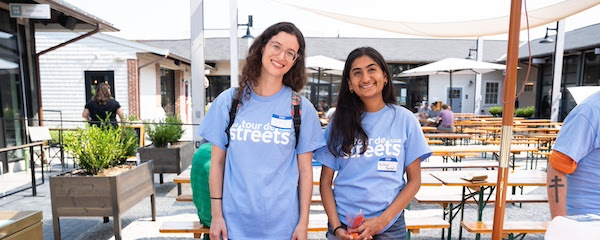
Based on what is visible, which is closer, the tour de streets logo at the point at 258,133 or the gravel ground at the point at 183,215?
the tour de streets logo at the point at 258,133

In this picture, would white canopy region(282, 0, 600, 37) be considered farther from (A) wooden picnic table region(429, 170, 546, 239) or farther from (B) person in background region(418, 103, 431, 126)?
(B) person in background region(418, 103, 431, 126)

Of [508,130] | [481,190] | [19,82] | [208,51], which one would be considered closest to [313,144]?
[508,130]

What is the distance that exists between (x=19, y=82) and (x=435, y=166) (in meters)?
8.01

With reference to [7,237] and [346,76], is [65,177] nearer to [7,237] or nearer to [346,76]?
[7,237]

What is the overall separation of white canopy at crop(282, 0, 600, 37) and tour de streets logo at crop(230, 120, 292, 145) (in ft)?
8.83

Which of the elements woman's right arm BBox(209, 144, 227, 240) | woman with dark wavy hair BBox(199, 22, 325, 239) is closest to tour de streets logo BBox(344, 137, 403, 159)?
woman with dark wavy hair BBox(199, 22, 325, 239)

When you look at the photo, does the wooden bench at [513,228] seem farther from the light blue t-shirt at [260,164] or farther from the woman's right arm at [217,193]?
the woman's right arm at [217,193]

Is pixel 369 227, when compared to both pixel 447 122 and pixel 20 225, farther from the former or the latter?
pixel 447 122

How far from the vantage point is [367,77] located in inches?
70.4

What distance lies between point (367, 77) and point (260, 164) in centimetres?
70

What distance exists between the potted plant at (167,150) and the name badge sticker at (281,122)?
163 inches

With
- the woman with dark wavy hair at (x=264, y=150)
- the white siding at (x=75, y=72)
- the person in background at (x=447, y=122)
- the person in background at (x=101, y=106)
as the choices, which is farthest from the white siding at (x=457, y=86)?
the woman with dark wavy hair at (x=264, y=150)

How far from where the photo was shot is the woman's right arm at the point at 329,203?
68.9 inches

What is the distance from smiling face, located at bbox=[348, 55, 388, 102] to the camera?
1791 millimetres
